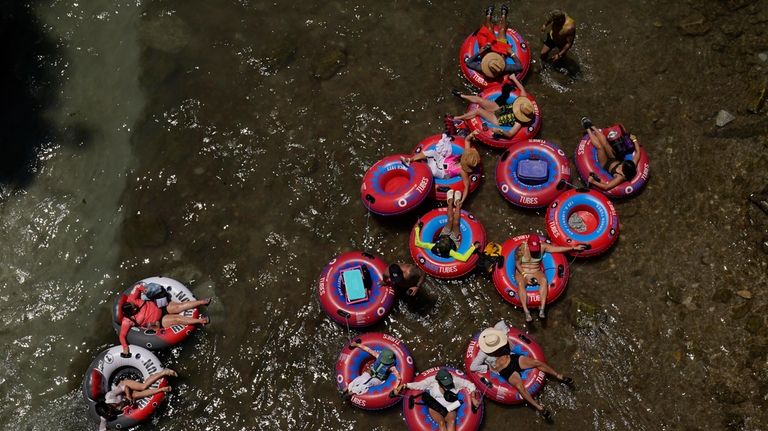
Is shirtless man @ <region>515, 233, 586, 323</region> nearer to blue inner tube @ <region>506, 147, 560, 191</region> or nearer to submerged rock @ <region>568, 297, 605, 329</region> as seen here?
submerged rock @ <region>568, 297, 605, 329</region>

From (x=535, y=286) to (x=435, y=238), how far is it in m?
1.78

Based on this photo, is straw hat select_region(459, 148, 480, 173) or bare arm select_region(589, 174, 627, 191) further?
bare arm select_region(589, 174, 627, 191)

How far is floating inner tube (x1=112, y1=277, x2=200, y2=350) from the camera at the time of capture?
9.55 meters

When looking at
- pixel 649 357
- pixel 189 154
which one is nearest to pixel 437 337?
pixel 649 357

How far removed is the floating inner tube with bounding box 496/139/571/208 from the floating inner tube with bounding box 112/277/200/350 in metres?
5.57

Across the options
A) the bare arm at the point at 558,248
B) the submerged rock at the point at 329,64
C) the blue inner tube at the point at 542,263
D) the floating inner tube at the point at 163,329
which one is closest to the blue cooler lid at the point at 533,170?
the bare arm at the point at 558,248

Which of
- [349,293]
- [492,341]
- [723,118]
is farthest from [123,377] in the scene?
[723,118]

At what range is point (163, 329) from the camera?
9602 millimetres

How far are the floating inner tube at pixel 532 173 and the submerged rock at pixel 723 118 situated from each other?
298cm

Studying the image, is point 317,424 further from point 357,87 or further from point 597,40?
point 597,40

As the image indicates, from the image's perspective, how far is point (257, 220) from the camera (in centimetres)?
1080

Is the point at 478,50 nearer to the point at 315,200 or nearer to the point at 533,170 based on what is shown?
the point at 533,170

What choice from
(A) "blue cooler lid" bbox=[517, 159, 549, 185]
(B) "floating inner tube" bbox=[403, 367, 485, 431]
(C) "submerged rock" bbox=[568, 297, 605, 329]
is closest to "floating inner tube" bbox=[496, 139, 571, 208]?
(A) "blue cooler lid" bbox=[517, 159, 549, 185]

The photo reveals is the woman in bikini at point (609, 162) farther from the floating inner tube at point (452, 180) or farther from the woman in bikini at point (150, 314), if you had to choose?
the woman in bikini at point (150, 314)
